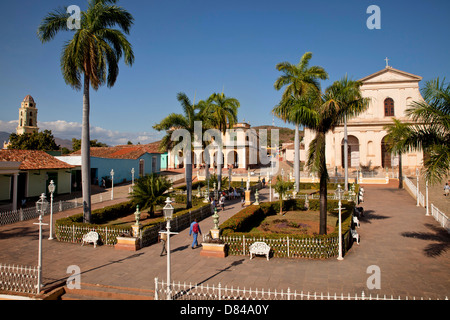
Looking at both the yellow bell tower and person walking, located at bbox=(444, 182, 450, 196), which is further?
the yellow bell tower

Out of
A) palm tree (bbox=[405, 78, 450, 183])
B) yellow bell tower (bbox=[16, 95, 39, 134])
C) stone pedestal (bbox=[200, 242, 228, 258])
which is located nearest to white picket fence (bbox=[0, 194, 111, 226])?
stone pedestal (bbox=[200, 242, 228, 258])

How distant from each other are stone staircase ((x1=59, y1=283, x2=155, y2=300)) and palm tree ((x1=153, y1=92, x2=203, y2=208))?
10.8 metres

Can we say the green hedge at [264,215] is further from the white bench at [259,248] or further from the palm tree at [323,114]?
the palm tree at [323,114]

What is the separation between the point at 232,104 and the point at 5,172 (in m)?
17.8

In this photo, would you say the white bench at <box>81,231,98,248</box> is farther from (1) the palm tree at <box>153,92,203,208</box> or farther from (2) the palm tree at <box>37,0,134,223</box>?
(1) the palm tree at <box>153,92,203,208</box>

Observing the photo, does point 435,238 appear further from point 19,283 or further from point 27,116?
point 27,116

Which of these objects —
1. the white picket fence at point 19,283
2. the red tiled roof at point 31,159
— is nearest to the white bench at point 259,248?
the white picket fence at point 19,283

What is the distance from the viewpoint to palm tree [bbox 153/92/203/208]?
63.5ft

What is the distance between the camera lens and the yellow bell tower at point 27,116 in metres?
65.2

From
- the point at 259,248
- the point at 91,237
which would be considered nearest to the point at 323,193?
the point at 259,248

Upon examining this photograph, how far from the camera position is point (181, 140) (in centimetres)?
1967

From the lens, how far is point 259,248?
10953mm
